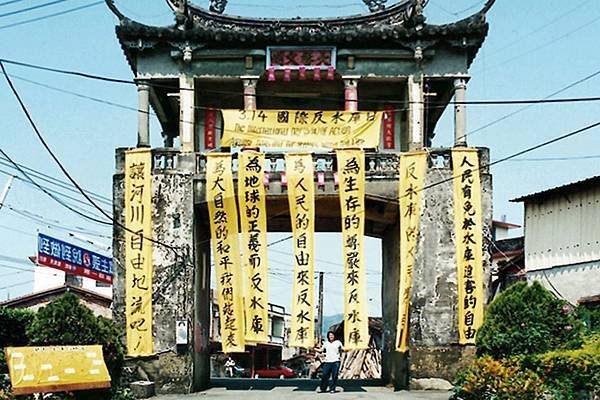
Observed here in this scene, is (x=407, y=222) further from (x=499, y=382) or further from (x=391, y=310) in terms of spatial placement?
(x=499, y=382)

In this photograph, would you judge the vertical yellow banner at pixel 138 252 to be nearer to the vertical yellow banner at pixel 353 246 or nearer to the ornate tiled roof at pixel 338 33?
the ornate tiled roof at pixel 338 33

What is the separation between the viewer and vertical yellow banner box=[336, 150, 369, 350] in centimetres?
1711

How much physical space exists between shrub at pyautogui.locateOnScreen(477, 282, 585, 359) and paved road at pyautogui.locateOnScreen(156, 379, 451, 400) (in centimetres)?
210

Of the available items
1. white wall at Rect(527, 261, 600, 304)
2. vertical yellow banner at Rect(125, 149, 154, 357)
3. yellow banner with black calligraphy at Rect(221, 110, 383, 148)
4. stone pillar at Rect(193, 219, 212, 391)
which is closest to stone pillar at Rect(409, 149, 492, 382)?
white wall at Rect(527, 261, 600, 304)

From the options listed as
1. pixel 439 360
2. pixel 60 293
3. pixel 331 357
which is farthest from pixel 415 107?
pixel 60 293

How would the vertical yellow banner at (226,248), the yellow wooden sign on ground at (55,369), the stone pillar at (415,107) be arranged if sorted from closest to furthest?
1. the yellow wooden sign on ground at (55,369)
2. the vertical yellow banner at (226,248)
3. the stone pillar at (415,107)

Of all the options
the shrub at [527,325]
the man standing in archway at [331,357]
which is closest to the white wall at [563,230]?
the shrub at [527,325]

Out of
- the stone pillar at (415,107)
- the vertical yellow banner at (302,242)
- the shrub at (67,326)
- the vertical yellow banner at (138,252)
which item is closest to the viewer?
the shrub at (67,326)

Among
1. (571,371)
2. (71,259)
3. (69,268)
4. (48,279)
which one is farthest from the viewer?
(48,279)

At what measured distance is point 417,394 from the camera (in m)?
16.3

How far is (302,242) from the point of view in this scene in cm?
1739

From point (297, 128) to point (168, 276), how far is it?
4.24 m

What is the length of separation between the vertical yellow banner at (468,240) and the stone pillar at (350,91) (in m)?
2.63

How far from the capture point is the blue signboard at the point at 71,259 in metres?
25.5
